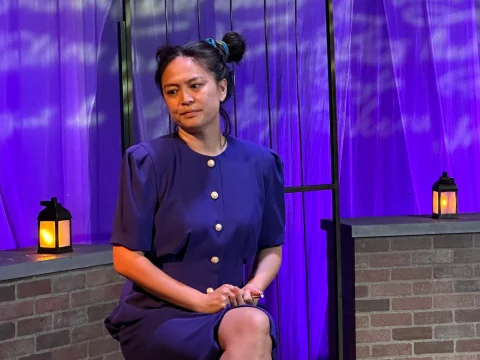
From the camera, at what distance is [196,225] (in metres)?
2.07

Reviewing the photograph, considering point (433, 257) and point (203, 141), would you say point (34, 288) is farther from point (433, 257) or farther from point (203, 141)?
point (433, 257)

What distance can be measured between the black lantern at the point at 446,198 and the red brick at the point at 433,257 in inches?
6.5

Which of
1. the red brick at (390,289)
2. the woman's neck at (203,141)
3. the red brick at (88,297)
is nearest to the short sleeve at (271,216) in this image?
the woman's neck at (203,141)

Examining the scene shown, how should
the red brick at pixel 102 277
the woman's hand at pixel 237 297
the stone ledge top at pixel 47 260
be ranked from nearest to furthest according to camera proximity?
the woman's hand at pixel 237 297, the stone ledge top at pixel 47 260, the red brick at pixel 102 277

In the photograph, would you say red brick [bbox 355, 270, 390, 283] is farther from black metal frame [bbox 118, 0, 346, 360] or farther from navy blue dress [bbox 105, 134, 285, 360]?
navy blue dress [bbox 105, 134, 285, 360]

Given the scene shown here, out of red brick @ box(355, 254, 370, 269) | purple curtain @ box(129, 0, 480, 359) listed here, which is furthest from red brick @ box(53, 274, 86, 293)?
red brick @ box(355, 254, 370, 269)

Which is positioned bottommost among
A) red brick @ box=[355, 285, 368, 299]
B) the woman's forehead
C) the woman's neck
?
red brick @ box=[355, 285, 368, 299]

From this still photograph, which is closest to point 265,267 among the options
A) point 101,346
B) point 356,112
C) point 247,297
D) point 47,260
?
point 247,297

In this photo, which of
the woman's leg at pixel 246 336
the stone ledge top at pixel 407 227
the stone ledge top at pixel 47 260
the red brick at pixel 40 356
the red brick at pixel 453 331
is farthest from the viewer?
the red brick at pixel 453 331

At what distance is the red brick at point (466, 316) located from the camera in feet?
12.9

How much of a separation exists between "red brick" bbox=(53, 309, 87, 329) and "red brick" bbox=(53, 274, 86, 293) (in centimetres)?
8

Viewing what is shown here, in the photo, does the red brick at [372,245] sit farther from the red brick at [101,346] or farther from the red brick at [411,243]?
the red brick at [101,346]

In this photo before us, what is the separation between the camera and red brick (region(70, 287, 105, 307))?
328 cm

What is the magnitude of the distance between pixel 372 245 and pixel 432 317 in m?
0.41
